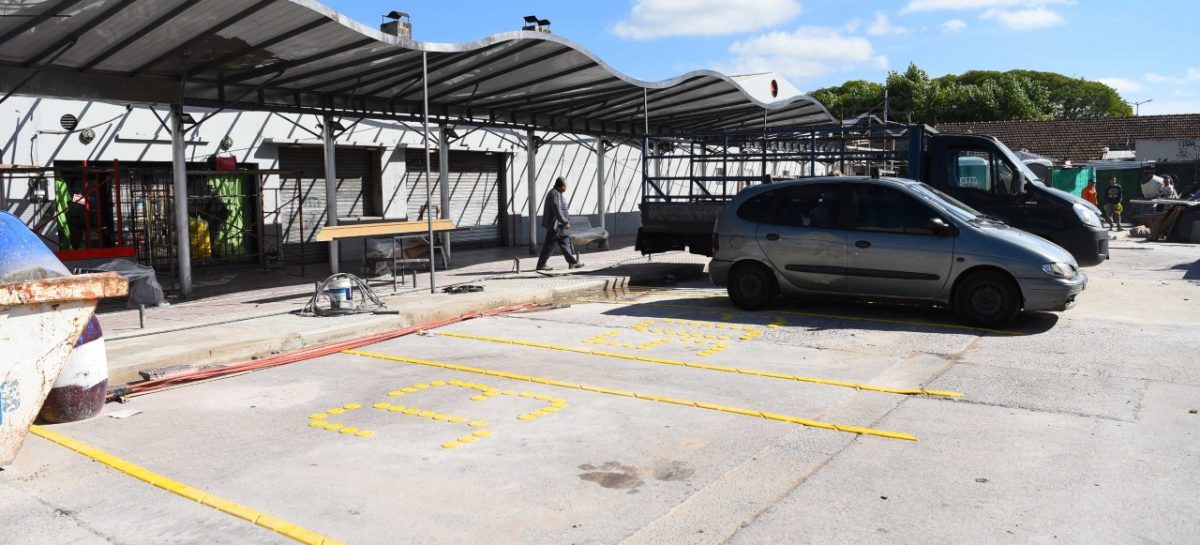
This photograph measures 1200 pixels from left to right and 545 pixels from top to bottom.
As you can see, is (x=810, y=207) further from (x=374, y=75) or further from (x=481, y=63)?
(x=374, y=75)

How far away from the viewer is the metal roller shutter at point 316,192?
731 inches

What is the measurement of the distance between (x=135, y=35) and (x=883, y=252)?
8.99 metres

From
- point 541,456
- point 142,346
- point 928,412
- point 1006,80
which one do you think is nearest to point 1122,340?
point 928,412

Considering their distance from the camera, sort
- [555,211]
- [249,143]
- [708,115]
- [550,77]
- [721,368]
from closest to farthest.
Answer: [721,368]
[555,211]
[550,77]
[249,143]
[708,115]

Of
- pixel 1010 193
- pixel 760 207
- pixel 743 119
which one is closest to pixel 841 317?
pixel 760 207

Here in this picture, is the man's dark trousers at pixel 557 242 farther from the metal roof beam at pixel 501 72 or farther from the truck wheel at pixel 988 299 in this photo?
the truck wheel at pixel 988 299

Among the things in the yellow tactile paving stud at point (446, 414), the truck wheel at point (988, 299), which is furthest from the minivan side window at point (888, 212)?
the yellow tactile paving stud at point (446, 414)

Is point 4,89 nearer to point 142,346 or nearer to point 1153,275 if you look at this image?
point 142,346

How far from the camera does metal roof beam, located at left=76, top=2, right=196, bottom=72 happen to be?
10.4 metres

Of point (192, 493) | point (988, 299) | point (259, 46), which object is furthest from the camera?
point (259, 46)

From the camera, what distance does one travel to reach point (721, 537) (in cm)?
429

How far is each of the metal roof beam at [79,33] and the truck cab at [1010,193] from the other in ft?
35.3

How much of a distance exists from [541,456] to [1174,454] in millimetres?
3704

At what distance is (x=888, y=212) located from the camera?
1024 centimetres
